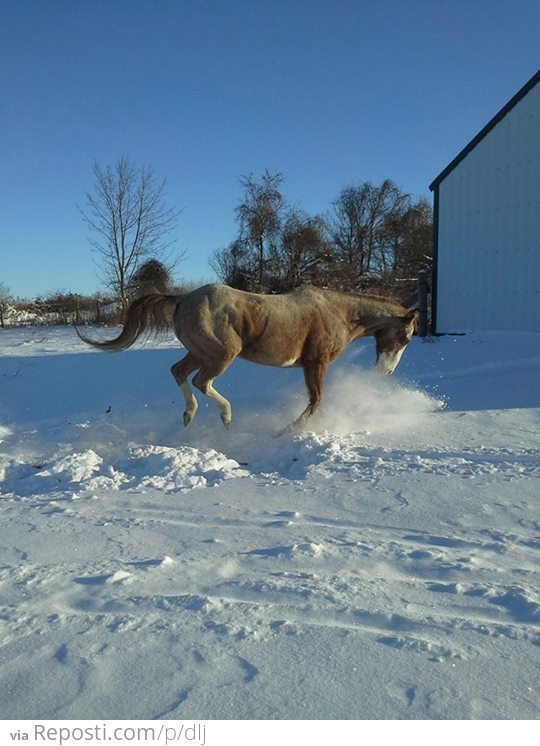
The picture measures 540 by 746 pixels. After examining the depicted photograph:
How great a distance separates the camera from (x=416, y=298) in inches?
538

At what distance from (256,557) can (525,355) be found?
836 centimetres

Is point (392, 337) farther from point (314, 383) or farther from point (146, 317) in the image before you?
point (146, 317)

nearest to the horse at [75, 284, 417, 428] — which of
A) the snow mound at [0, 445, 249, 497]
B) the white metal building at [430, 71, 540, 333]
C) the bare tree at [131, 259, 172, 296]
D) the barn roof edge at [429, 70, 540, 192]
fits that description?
the snow mound at [0, 445, 249, 497]

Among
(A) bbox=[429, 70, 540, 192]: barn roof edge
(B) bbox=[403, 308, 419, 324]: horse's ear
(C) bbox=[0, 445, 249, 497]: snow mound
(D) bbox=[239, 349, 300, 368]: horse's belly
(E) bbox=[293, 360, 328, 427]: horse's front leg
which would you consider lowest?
(C) bbox=[0, 445, 249, 497]: snow mound

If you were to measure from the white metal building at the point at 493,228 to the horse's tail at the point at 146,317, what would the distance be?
772cm

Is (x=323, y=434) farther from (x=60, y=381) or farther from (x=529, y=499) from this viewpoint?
(x=60, y=381)

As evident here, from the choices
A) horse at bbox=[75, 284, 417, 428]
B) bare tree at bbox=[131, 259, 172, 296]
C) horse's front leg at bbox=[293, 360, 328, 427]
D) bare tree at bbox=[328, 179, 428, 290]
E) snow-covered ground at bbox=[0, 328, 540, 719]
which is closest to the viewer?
snow-covered ground at bbox=[0, 328, 540, 719]

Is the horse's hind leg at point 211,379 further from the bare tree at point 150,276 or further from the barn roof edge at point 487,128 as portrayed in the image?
the bare tree at point 150,276

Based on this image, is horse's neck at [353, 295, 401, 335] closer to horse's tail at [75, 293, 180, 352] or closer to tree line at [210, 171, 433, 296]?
horse's tail at [75, 293, 180, 352]

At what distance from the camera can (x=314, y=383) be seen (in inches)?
258

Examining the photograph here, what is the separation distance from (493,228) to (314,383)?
7.67m

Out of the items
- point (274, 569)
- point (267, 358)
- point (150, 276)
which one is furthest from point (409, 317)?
point (150, 276)

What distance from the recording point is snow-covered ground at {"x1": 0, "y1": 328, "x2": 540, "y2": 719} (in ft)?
6.37

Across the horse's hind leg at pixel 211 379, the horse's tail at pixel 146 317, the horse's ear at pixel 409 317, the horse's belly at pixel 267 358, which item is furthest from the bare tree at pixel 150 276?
the horse's hind leg at pixel 211 379
